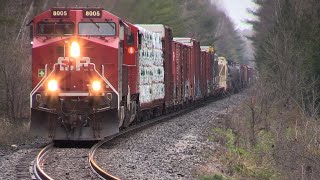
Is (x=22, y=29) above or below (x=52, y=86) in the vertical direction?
above

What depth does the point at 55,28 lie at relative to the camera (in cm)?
1485

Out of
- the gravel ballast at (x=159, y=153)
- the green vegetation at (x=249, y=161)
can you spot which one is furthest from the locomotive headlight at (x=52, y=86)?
the green vegetation at (x=249, y=161)

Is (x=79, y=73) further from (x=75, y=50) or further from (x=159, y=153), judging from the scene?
(x=159, y=153)

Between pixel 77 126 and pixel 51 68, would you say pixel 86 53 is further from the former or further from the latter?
pixel 77 126

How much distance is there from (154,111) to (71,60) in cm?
965

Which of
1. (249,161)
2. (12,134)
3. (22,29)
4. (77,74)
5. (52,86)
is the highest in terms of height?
(22,29)

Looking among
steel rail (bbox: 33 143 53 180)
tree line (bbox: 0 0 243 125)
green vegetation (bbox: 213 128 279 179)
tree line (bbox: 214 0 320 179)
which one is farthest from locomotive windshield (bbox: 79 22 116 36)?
Answer: tree line (bbox: 0 0 243 125)

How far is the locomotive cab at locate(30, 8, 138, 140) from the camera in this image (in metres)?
14.3

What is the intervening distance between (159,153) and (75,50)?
11.1ft

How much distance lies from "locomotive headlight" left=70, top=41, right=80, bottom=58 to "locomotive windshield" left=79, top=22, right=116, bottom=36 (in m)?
0.35

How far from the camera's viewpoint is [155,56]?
21203mm

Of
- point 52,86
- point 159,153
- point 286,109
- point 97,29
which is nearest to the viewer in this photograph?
point 159,153

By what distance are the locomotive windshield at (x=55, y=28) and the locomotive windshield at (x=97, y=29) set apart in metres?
0.27

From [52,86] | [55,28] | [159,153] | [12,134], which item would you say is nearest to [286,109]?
[159,153]
